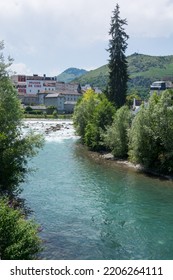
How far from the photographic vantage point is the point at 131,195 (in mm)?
33594

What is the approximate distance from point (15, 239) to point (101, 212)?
47.6 feet

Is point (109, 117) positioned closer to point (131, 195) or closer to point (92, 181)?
point (92, 181)

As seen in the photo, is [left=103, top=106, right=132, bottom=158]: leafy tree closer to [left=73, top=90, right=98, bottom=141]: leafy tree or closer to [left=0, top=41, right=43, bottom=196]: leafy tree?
[left=73, top=90, right=98, bottom=141]: leafy tree

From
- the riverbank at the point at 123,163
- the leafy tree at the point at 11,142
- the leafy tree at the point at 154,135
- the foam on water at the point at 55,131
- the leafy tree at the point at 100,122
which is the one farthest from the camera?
the foam on water at the point at 55,131

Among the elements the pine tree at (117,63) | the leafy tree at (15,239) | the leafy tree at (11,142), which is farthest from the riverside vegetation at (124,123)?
the leafy tree at (15,239)

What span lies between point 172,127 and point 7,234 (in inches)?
1210

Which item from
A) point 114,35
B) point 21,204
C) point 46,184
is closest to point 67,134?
point 114,35

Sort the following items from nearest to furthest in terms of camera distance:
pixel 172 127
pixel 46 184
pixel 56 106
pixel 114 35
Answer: pixel 46 184 → pixel 172 127 → pixel 114 35 → pixel 56 106

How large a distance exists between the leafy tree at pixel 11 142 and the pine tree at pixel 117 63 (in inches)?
1520

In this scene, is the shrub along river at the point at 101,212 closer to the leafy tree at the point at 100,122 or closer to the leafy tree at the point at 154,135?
the leafy tree at the point at 154,135

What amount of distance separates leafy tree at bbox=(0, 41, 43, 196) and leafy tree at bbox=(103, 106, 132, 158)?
844 inches

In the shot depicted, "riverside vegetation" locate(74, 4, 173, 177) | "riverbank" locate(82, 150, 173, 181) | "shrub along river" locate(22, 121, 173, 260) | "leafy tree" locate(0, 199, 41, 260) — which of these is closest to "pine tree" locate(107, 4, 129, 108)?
"riverside vegetation" locate(74, 4, 173, 177)

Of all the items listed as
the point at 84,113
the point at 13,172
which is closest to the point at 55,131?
the point at 84,113

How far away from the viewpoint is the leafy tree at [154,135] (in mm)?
42312
